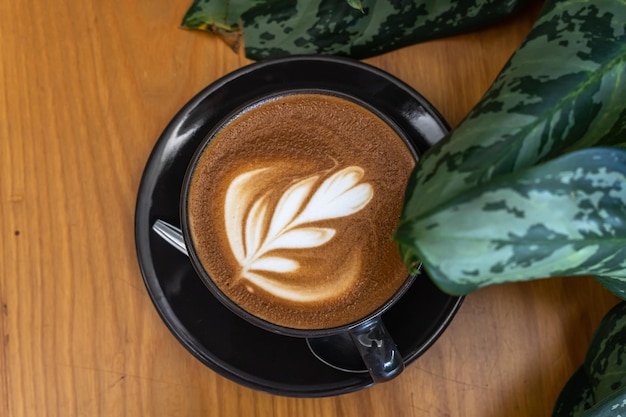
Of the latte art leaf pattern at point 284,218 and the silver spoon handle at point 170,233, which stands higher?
the latte art leaf pattern at point 284,218

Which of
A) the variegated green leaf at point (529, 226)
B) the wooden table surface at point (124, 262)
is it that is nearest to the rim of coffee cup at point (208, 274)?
the wooden table surface at point (124, 262)

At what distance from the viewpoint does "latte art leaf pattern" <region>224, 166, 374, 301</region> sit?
2.03 ft

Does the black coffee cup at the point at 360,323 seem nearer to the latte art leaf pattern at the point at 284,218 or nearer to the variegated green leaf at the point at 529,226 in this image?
the latte art leaf pattern at the point at 284,218

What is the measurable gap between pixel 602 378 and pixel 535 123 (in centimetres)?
29

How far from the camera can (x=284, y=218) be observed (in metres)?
0.62

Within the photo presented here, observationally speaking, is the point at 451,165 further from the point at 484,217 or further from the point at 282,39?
the point at 282,39

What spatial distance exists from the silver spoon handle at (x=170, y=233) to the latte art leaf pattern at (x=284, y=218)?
7 cm

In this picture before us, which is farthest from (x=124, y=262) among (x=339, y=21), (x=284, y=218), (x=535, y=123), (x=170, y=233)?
(x=535, y=123)

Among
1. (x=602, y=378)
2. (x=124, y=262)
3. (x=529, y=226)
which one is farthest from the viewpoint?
(x=124, y=262)

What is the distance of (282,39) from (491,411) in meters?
0.47

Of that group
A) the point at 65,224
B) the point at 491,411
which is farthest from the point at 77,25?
the point at 491,411

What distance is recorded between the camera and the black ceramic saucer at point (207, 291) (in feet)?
2.20

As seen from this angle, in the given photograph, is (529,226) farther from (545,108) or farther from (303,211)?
(303,211)

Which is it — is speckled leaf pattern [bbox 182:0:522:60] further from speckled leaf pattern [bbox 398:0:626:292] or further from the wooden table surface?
speckled leaf pattern [bbox 398:0:626:292]
